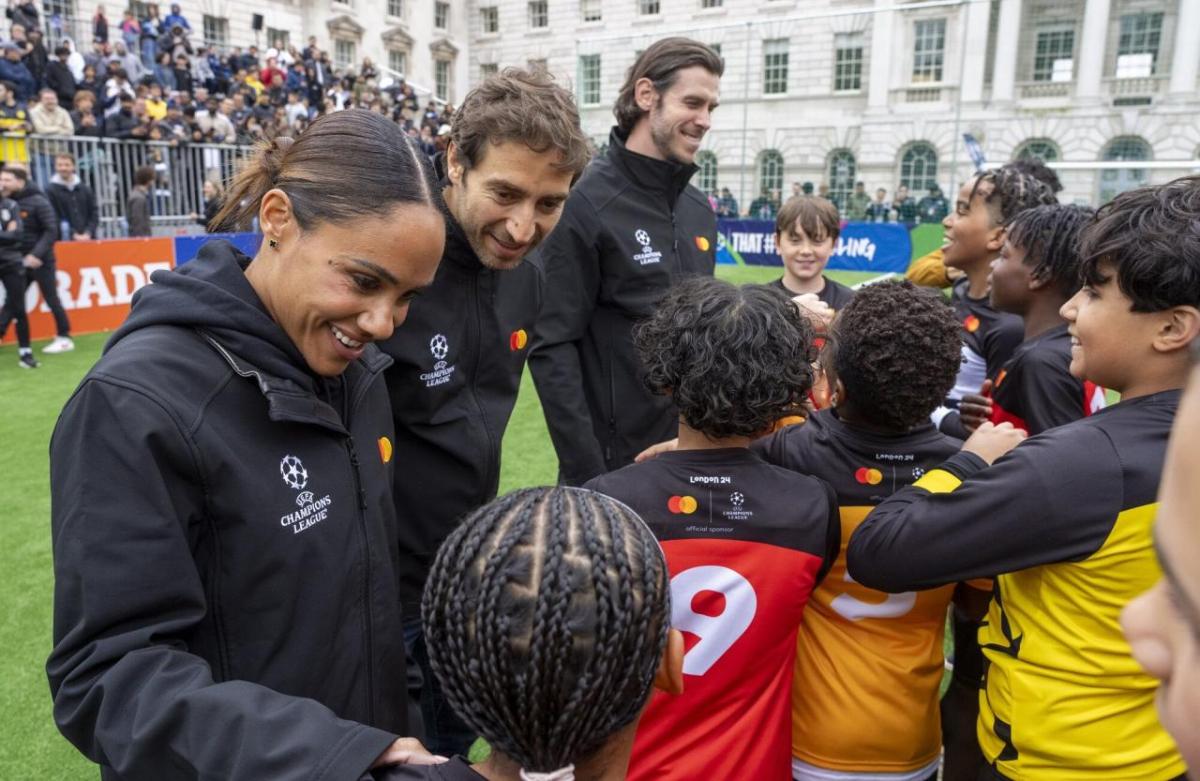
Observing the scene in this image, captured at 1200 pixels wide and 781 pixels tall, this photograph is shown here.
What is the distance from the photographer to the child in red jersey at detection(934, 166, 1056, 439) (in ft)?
12.4

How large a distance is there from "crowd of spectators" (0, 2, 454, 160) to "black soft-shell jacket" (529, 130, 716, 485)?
27.9ft

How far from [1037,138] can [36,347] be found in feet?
107

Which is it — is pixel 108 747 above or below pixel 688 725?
above

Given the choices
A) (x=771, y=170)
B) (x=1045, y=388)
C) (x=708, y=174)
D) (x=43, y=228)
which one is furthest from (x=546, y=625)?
(x=771, y=170)

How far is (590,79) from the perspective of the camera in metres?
27.9

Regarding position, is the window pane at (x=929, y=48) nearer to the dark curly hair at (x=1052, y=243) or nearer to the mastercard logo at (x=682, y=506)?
the dark curly hair at (x=1052, y=243)

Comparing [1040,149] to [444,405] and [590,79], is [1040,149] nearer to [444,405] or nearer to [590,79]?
[590,79]

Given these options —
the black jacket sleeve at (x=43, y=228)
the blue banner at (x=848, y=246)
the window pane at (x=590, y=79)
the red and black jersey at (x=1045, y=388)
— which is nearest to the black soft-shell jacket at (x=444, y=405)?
the red and black jersey at (x=1045, y=388)

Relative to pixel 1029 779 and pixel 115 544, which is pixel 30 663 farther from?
pixel 1029 779

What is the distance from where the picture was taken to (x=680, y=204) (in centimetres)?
368

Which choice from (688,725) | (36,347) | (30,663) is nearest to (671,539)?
(688,725)

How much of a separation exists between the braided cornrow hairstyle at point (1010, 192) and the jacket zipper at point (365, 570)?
131 inches

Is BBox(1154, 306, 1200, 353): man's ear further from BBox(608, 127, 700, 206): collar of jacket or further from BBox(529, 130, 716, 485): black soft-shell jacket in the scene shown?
BBox(608, 127, 700, 206): collar of jacket

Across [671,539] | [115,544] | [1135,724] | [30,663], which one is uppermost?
[115,544]
